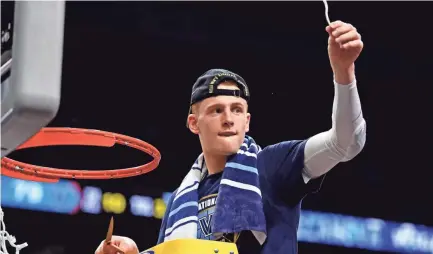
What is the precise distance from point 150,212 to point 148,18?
2.87 feet

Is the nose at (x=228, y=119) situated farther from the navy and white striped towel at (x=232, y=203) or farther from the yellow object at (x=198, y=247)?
the yellow object at (x=198, y=247)

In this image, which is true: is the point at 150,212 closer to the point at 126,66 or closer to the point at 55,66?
the point at 126,66

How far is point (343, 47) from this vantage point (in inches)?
61.9

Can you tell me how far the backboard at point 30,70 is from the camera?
3.13ft

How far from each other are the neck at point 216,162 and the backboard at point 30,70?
911mm

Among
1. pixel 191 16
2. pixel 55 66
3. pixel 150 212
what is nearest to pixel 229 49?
pixel 191 16

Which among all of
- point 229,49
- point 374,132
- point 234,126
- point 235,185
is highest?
point 229,49

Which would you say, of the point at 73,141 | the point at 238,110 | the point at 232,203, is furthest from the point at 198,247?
the point at 73,141

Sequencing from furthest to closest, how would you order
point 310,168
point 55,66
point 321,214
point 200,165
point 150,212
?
point 321,214, point 150,212, point 200,165, point 310,168, point 55,66

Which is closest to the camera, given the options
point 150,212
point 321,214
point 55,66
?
point 55,66

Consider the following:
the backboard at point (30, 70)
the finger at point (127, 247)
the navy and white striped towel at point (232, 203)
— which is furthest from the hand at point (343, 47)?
the backboard at point (30, 70)

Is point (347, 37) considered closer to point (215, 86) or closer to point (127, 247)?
point (215, 86)

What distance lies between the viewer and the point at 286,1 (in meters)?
4.07

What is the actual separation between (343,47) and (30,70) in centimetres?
75
